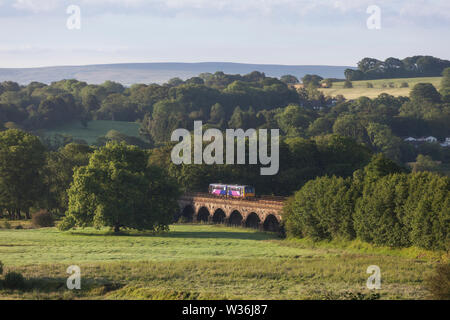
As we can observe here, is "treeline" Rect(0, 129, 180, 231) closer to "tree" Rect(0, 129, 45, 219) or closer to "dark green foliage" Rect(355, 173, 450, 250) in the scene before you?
"tree" Rect(0, 129, 45, 219)

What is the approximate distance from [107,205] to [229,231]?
1569cm

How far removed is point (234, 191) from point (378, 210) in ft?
113

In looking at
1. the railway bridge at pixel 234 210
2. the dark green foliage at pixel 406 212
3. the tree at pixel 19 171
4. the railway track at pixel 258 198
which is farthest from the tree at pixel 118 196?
the dark green foliage at pixel 406 212

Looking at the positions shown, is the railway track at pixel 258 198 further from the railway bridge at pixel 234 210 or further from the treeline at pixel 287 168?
the treeline at pixel 287 168

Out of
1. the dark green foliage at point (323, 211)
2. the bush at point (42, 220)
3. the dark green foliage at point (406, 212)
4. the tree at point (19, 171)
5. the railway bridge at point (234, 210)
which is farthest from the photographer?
the tree at point (19, 171)

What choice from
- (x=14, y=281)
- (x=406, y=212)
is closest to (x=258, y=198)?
(x=406, y=212)

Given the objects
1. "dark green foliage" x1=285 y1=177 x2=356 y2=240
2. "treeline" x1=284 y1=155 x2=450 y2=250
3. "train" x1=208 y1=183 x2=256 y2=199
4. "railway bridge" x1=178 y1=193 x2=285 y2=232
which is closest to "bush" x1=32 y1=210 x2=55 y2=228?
"railway bridge" x1=178 y1=193 x2=285 y2=232

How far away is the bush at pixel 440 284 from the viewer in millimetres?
48406

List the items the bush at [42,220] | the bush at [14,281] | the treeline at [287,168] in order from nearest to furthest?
the bush at [14,281] → the bush at [42,220] → the treeline at [287,168]

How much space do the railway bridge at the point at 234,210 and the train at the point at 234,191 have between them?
2043 mm

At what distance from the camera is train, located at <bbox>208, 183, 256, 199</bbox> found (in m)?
106

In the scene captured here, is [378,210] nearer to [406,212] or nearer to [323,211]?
[406,212]
